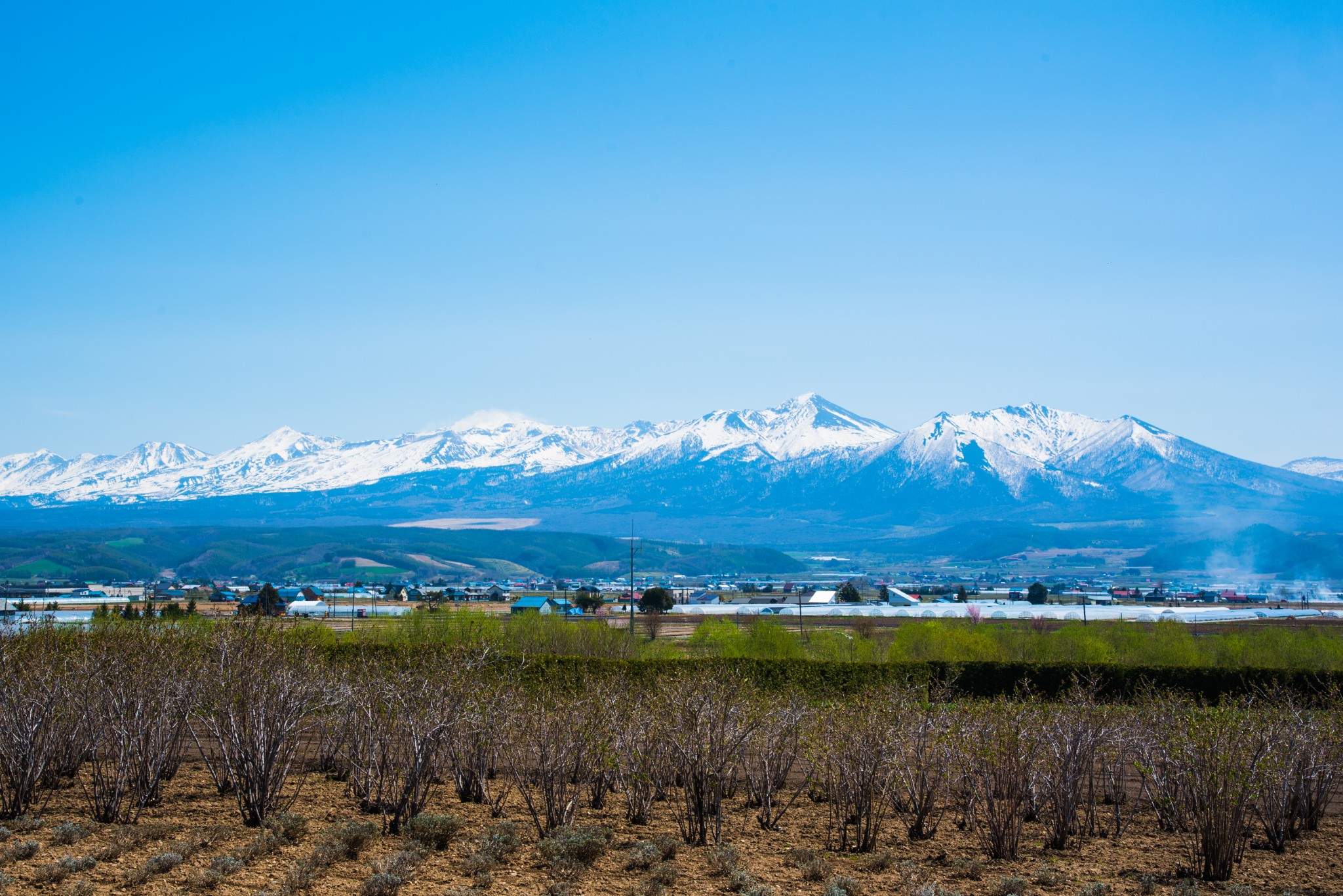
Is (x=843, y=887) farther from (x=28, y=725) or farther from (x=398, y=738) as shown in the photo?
(x=28, y=725)

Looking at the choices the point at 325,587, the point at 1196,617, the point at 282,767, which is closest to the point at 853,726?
the point at 282,767

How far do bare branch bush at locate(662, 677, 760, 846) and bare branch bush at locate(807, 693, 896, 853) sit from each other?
48.8 inches

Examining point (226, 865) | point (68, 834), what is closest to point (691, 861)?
point (226, 865)

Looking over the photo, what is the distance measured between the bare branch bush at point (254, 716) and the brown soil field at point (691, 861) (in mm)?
569

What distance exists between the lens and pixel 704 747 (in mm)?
14867

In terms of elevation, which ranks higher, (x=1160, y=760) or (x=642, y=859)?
(x=1160, y=760)

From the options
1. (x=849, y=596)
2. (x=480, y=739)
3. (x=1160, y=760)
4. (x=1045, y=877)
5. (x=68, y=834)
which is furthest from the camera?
(x=849, y=596)

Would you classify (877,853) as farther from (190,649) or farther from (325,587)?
(325,587)

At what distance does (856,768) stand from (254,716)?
28.9 ft

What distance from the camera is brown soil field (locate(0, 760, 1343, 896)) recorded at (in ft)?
41.4

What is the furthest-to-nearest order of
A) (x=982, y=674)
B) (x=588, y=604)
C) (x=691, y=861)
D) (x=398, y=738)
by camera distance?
1. (x=588, y=604)
2. (x=982, y=674)
3. (x=398, y=738)
4. (x=691, y=861)

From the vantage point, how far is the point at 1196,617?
103m

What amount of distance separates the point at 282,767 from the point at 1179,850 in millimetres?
13498

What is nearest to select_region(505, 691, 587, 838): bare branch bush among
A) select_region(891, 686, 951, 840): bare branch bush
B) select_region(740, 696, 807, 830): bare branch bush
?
select_region(740, 696, 807, 830): bare branch bush
